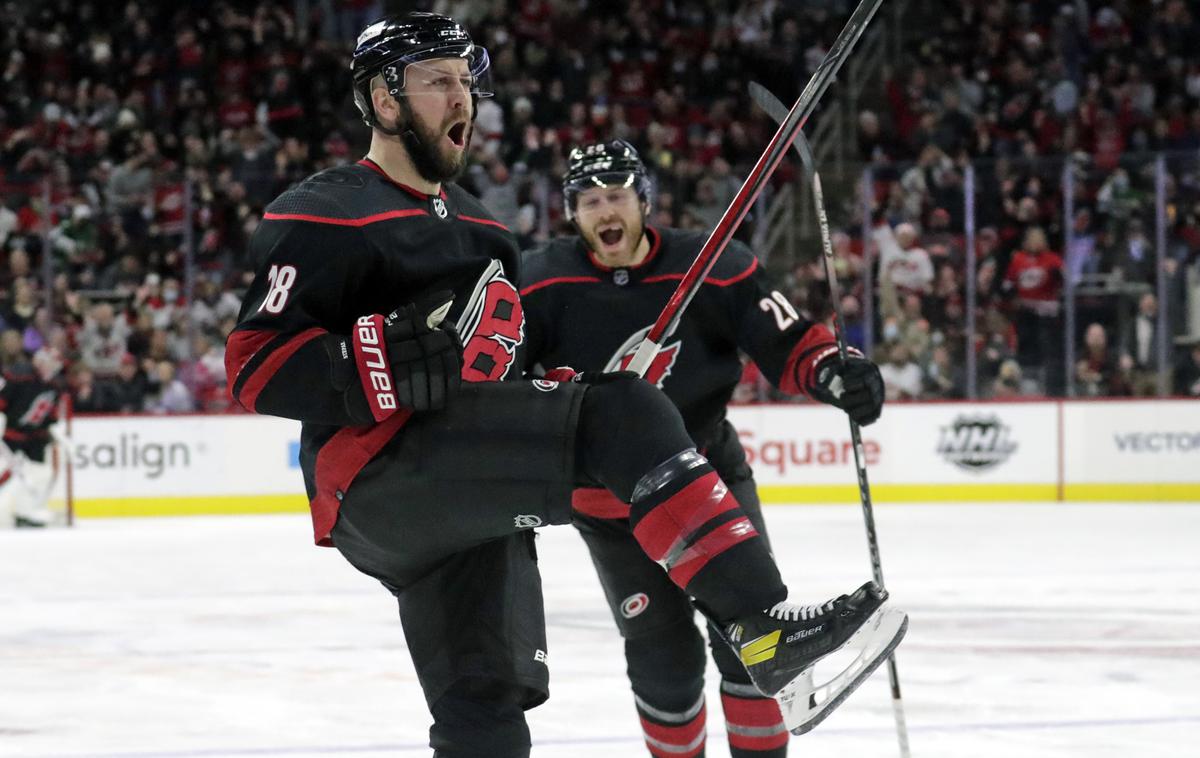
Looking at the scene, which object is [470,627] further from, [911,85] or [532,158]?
[911,85]

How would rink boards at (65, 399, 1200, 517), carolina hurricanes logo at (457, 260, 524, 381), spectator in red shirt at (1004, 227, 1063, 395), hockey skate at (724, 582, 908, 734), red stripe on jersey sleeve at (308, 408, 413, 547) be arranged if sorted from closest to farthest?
hockey skate at (724, 582, 908, 734) → red stripe on jersey sleeve at (308, 408, 413, 547) → carolina hurricanes logo at (457, 260, 524, 381) → spectator in red shirt at (1004, 227, 1063, 395) → rink boards at (65, 399, 1200, 517)

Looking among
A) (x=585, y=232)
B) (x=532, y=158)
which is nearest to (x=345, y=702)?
(x=585, y=232)

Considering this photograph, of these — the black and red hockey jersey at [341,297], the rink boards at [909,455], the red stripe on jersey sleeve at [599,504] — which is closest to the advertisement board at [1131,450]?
the rink boards at [909,455]

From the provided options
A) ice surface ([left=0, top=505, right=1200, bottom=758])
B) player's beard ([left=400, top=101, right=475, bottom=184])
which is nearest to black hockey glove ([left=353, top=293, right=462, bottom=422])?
player's beard ([left=400, top=101, right=475, bottom=184])

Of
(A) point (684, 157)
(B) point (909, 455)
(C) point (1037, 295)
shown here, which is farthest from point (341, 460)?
(A) point (684, 157)

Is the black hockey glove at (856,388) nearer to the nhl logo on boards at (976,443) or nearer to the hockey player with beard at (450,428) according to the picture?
the hockey player with beard at (450,428)

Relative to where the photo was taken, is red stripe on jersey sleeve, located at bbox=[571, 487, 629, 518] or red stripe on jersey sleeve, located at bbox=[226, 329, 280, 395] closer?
red stripe on jersey sleeve, located at bbox=[226, 329, 280, 395]

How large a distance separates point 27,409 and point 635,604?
27.4 feet

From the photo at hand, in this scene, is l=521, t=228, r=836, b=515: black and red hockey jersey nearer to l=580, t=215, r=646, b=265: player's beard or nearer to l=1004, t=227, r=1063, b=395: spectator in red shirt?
l=580, t=215, r=646, b=265: player's beard

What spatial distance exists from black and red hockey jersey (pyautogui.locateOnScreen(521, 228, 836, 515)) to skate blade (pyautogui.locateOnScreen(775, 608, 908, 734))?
138 cm

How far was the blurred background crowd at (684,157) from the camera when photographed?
450 inches

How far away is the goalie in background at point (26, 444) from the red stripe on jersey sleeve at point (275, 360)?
29.9 ft

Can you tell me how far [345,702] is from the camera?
4.59 meters

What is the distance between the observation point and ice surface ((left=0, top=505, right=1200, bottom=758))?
4.08 metres
